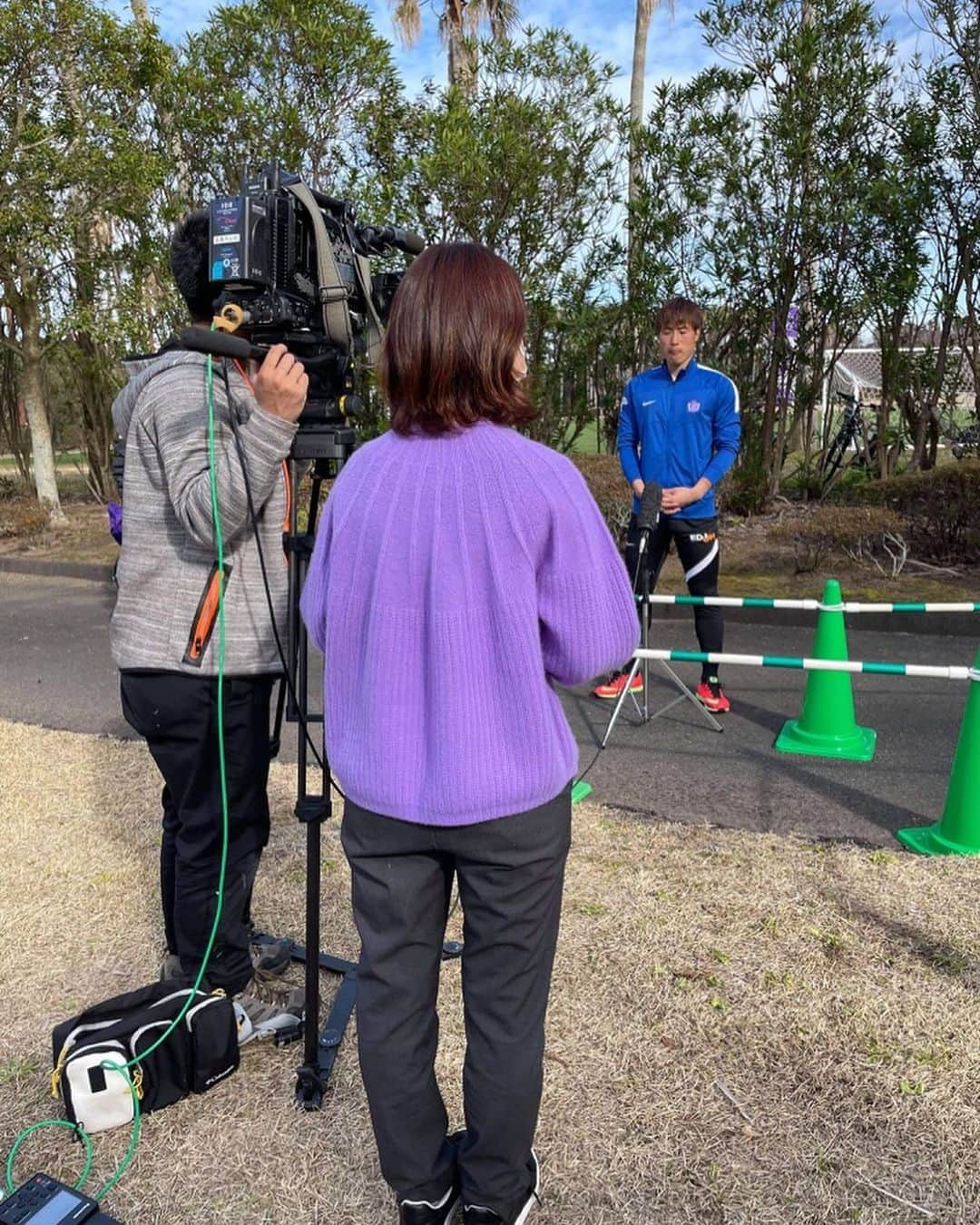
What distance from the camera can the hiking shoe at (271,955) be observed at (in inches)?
111

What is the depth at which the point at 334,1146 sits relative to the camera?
2193 mm

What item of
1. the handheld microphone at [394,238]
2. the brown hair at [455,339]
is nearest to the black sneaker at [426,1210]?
the brown hair at [455,339]

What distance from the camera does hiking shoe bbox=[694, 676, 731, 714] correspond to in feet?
17.1

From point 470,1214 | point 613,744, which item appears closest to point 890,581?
point 613,744

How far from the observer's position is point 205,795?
2281 millimetres

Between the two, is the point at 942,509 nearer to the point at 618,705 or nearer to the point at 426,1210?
the point at 618,705

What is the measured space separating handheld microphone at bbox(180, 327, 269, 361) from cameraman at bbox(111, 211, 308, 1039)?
0.12 m

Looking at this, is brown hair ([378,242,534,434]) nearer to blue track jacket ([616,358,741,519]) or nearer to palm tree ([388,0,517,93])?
blue track jacket ([616,358,741,519])

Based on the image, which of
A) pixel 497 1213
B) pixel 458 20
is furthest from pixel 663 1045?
pixel 458 20

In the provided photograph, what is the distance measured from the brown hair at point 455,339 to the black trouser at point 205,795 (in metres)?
1.00

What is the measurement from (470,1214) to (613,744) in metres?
3.17

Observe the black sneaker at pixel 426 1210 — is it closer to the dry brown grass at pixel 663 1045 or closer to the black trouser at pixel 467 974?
the black trouser at pixel 467 974

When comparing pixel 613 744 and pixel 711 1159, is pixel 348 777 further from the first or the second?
pixel 613 744

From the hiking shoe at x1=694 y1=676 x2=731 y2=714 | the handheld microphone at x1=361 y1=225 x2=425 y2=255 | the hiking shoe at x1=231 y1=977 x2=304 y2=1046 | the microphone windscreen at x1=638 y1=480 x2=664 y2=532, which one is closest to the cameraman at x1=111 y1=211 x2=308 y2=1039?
the hiking shoe at x1=231 y1=977 x2=304 y2=1046
